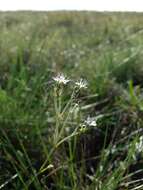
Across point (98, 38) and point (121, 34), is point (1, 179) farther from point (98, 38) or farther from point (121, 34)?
point (121, 34)

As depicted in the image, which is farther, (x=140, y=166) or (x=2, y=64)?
(x=2, y=64)

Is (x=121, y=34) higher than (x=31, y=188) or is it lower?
higher

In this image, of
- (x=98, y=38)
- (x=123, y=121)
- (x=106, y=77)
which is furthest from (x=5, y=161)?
(x=98, y=38)

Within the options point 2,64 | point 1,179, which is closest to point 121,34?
point 2,64

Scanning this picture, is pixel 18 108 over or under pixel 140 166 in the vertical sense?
over

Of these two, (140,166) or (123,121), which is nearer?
(140,166)

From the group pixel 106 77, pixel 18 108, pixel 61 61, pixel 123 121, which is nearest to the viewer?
pixel 18 108

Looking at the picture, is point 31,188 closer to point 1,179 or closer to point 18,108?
point 1,179

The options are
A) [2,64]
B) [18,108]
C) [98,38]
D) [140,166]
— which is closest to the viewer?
[140,166]

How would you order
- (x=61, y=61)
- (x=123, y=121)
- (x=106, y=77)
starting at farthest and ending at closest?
(x=61, y=61) < (x=106, y=77) < (x=123, y=121)
